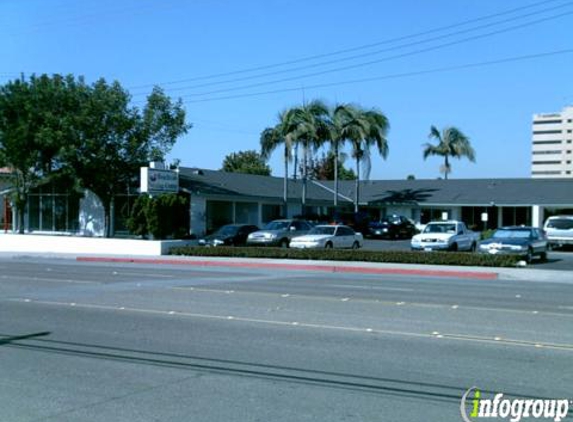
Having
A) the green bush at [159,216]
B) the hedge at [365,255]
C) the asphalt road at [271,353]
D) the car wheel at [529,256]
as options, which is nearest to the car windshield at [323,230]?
the hedge at [365,255]

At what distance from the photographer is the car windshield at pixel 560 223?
35.8 m

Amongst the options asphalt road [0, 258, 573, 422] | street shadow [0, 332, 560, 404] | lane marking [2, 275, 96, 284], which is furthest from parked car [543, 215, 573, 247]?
street shadow [0, 332, 560, 404]

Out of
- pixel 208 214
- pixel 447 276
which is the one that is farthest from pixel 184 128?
pixel 447 276

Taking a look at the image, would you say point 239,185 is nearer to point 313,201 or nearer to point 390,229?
point 313,201

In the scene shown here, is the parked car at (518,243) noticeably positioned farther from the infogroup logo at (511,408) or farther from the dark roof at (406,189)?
the infogroup logo at (511,408)

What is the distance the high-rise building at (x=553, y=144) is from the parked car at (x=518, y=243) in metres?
146

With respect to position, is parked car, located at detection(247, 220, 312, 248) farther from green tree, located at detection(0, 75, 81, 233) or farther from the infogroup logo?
the infogroup logo

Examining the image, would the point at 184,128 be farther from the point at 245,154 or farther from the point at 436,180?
the point at 245,154

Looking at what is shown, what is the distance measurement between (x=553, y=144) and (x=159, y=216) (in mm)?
149602

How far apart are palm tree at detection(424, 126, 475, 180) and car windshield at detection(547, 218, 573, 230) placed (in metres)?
26.9

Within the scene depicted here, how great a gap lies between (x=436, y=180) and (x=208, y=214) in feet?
82.3

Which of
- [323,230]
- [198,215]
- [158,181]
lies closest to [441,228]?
[323,230]

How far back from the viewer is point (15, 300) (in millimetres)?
14805

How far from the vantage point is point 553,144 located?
552ft
